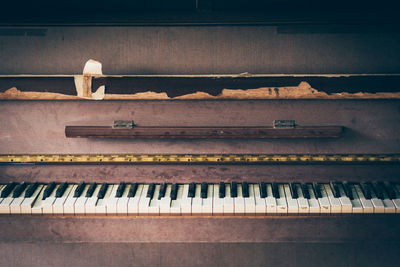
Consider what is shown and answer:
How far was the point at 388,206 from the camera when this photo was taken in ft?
5.97

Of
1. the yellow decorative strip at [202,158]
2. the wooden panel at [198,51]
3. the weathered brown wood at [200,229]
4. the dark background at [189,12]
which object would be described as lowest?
the weathered brown wood at [200,229]

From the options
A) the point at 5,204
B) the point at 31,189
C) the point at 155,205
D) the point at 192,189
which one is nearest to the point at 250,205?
the point at 192,189

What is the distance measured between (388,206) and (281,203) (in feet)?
2.24

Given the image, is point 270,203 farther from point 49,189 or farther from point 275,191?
point 49,189

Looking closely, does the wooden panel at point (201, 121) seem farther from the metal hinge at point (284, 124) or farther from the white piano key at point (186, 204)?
the white piano key at point (186, 204)

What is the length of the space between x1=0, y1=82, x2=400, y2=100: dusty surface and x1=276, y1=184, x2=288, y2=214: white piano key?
2.08 feet

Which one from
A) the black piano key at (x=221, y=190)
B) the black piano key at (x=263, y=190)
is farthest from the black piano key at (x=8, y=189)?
the black piano key at (x=263, y=190)

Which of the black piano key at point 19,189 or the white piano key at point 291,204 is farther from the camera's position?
the black piano key at point 19,189

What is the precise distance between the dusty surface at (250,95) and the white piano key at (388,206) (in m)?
0.68

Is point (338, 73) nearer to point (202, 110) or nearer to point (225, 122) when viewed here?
point (225, 122)

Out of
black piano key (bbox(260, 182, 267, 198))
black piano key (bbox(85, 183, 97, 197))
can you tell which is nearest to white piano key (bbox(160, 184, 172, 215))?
black piano key (bbox(85, 183, 97, 197))

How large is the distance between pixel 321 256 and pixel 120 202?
5.33 feet

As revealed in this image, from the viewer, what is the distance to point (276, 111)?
74.1 inches

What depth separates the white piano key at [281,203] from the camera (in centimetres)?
181
